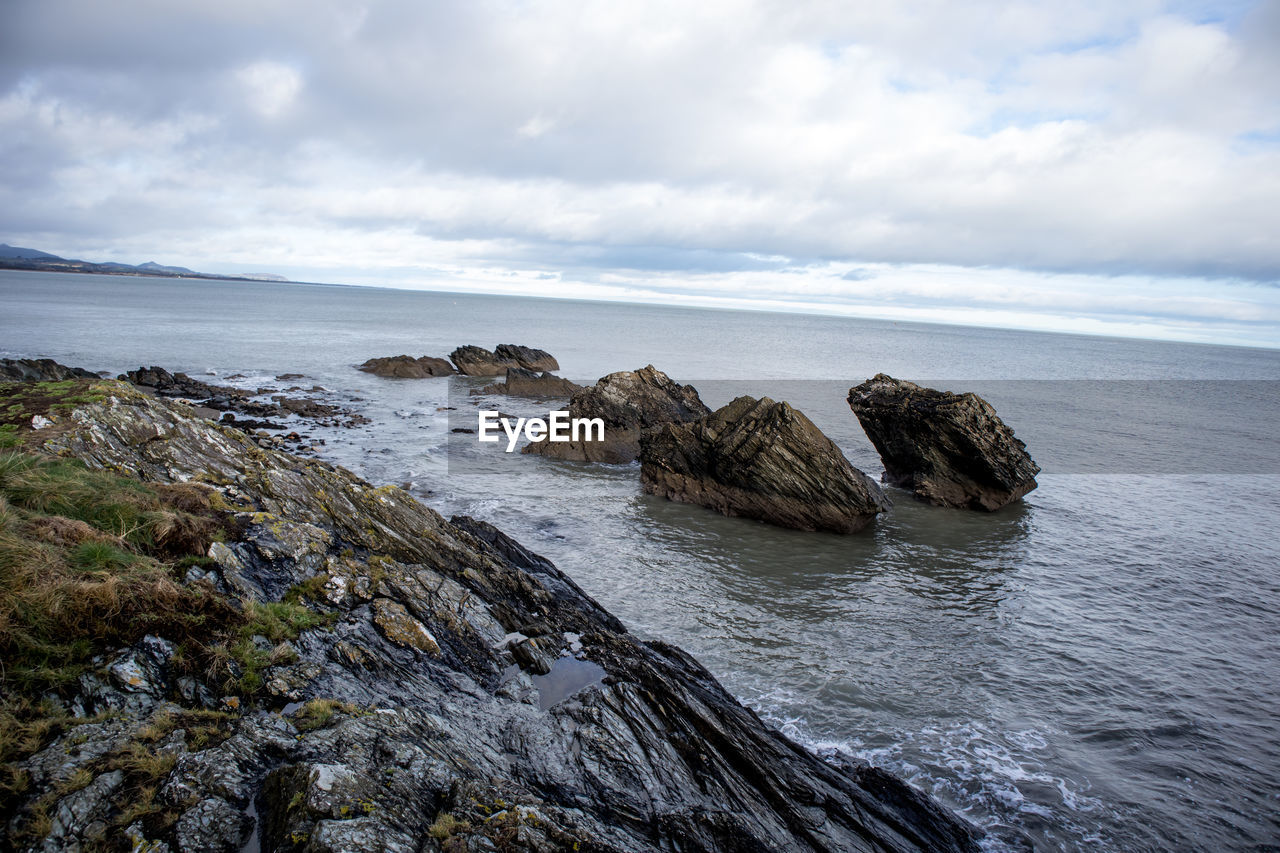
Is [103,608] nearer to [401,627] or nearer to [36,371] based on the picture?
[401,627]

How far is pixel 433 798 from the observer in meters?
7.12

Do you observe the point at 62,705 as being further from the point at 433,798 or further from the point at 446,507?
the point at 446,507

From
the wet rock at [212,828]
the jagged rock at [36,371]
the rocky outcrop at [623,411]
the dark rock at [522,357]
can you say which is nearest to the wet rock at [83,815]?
the wet rock at [212,828]

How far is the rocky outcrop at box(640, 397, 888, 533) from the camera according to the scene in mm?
24938

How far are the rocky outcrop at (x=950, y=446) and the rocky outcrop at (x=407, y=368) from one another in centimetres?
4311

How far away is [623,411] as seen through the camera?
3609 cm

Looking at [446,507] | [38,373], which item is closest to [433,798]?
[446,507]

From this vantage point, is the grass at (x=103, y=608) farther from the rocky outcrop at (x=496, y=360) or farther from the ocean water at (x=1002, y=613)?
the rocky outcrop at (x=496, y=360)

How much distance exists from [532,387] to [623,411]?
60.9 ft

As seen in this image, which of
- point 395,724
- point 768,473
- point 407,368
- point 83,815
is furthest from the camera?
point 407,368

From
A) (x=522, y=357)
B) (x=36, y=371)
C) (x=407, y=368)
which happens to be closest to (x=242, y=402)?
(x=36, y=371)

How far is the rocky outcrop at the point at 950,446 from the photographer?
2831 centimetres

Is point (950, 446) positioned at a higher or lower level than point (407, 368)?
lower

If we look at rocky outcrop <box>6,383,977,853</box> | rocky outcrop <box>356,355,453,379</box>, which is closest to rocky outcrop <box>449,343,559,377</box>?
rocky outcrop <box>356,355,453,379</box>
